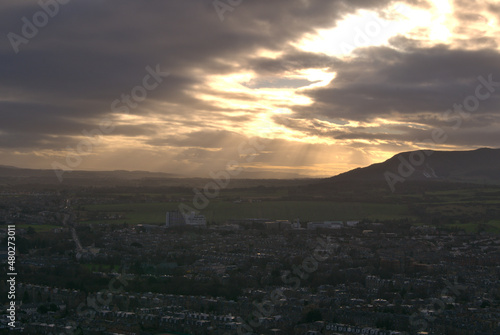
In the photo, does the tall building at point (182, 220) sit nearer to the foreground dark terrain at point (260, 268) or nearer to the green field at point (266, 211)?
the foreground dark terrain at point (260, 268)

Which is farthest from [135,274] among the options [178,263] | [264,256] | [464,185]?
[464,185]

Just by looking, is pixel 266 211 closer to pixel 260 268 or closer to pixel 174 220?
pixel 174 220

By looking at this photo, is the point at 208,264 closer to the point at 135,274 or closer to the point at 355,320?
the point at 135,274

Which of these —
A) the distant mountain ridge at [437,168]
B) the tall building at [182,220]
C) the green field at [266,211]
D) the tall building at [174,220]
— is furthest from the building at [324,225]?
the distant mountain ridge at [437,168]

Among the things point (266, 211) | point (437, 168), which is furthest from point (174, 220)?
point (437, 168)

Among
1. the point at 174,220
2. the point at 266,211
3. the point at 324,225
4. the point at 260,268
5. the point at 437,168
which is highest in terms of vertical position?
the point at 437,168

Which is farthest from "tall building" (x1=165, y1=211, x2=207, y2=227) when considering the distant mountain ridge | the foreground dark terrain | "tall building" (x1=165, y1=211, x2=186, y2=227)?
the distant mountain ridge
